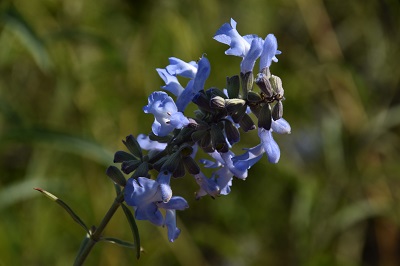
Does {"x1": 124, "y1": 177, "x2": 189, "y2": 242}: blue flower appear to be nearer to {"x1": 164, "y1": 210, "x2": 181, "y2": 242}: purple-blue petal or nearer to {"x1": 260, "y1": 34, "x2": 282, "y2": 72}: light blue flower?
{"x1": 164, "y1": 210, "x2": 181, "y2": 242}: purple-blue petal

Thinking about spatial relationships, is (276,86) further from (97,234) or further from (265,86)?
(97,234)

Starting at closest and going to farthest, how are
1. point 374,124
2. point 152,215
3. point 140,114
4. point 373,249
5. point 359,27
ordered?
point 152,215 → point 140,114 → point 374,124 → point 359,27 → point 373,249

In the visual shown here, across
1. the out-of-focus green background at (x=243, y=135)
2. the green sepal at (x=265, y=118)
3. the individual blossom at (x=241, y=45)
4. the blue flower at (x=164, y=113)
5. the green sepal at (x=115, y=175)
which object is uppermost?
the individual blossom at (x=241, y=45)

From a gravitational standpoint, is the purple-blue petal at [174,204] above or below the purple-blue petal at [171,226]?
above

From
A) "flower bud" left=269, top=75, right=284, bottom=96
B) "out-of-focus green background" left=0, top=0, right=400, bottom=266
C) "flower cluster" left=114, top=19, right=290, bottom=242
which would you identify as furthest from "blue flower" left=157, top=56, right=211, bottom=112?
"out-of-focus green background" left=0, top=0, right=400, bottom=266

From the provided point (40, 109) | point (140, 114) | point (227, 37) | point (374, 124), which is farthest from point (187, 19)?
point (227, 37)

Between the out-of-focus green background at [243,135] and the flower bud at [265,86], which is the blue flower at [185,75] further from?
the out-of-focus green background at [243,135]

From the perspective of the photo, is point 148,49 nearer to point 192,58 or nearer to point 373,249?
point 192,58

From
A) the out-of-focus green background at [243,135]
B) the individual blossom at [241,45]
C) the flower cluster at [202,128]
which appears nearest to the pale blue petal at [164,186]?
the flower cluster at [202,128]
